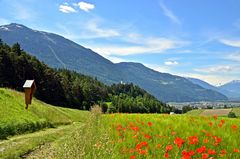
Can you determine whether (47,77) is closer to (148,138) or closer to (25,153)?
(25,153)

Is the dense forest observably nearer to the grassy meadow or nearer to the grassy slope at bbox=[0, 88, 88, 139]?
the grassy slope at bbox=[0, 88, 88, 139]

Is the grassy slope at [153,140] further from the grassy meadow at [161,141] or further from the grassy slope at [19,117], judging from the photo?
the grassy slope at [19,117]

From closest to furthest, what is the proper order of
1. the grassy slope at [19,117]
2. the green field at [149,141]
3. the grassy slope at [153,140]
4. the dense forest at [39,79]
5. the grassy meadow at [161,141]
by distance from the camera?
1. the green field at [149,141]
2. the grassy meadow at [161,141]
3. the grassy slope at [153,140]
4. the grassy slope at [19,117]
5. the dense forest at [39,79]

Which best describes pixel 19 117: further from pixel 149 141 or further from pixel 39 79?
pixel 39 79

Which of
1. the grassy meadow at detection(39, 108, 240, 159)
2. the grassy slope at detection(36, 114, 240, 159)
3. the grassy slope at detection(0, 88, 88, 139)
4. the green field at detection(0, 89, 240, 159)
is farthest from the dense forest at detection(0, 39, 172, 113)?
the grassy meadow at detection(39, 108, 240, 159)

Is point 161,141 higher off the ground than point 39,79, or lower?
lower

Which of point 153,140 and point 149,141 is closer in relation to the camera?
point 149,141

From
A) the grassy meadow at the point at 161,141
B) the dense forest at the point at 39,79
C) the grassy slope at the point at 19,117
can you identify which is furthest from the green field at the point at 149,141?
the dense forest at the point at 39,79

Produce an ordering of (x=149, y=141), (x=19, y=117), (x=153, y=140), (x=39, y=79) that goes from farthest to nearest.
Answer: (x=39, y=79)
(x=19, y=117)
(x=153, y=140)
(x=149, y=141)

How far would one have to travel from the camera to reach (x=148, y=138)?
33.0 ft

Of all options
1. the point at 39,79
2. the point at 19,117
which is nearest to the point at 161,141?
the point at 19,117

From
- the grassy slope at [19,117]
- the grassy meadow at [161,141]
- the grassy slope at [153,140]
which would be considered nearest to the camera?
the grassy meadow at [161,141]

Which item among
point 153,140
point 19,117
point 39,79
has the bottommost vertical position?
point 153,140

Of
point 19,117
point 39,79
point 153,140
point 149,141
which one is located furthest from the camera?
point 39,79
